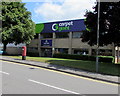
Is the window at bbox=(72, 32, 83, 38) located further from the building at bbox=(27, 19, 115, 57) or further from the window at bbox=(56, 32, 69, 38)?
the window at bbox=(56, 32, 69, 38)

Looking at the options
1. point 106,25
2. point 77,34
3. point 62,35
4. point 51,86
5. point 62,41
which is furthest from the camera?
point 62,35

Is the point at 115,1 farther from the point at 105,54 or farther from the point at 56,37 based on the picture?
the point at 56,37

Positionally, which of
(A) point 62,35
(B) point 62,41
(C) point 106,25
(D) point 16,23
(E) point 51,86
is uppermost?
(D) point 16,23

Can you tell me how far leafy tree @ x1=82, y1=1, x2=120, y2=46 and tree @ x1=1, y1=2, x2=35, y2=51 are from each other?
1327 centimetres

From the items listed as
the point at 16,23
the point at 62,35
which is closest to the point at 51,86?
the point at 16,23

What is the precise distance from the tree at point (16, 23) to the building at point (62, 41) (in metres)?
5.79

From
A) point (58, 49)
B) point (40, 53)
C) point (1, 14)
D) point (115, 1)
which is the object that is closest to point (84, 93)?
point (115, 1)

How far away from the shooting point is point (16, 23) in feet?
97.1

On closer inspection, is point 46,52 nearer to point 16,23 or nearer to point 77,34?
point 77,34

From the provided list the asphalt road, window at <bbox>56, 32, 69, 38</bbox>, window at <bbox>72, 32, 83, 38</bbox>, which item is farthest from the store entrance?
the asphalt road

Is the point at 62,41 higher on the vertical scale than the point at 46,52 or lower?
higher

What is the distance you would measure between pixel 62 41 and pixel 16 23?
387 inches

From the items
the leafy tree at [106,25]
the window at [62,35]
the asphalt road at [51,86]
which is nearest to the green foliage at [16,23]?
the window at [62,35]

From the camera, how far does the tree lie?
28058 mm
